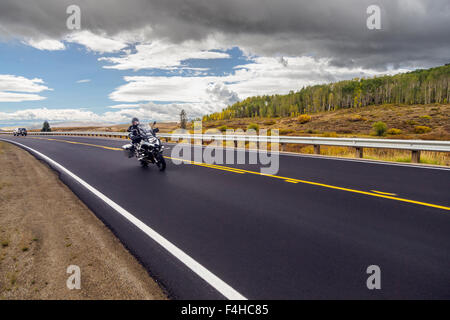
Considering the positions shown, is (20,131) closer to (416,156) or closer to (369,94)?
(416,156)

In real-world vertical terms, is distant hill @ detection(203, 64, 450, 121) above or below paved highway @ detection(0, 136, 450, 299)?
above

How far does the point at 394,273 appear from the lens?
351 centimetres

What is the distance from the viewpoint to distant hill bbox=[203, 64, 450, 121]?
421 feet

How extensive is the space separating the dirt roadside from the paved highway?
0.85 ft

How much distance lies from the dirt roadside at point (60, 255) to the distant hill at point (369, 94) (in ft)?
474

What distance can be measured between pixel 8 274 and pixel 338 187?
281 inches

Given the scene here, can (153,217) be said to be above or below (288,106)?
below

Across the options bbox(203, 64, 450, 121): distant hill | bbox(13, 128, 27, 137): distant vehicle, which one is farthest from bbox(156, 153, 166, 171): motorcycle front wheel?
bbox(203, 64, 450, 121): distant hill

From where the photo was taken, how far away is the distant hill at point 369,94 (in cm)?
12825

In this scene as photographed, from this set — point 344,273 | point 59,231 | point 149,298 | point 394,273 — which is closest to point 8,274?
Answer: point 59,231

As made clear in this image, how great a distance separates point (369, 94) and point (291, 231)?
160325 mm

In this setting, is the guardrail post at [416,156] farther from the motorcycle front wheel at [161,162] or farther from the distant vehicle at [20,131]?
the distant vehicle at [20,131]

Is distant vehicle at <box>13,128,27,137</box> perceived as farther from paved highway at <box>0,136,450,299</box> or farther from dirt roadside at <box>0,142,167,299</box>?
dirt roadside at <box>0,142,167,299</box>
